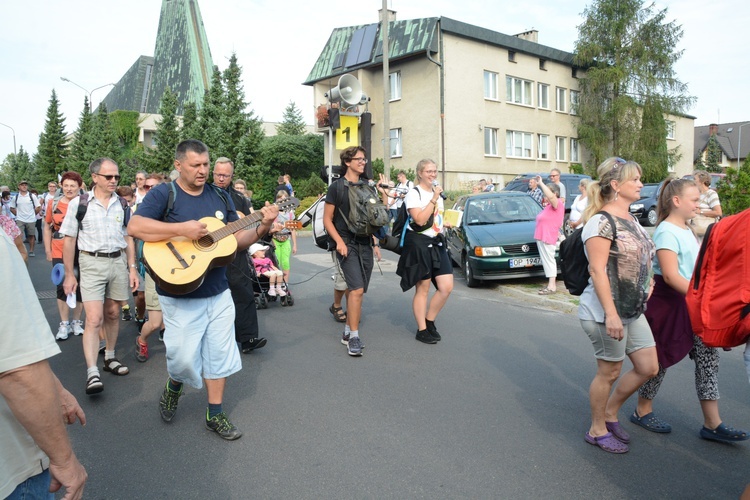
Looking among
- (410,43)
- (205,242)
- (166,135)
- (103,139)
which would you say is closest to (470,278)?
(205,242)

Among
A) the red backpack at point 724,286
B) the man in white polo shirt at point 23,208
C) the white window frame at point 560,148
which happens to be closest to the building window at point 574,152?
the white window frame at point 560,148

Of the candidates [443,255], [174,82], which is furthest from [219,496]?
[174,82]

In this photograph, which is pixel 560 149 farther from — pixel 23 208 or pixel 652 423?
pixel 652 423

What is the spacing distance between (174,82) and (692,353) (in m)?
61.3

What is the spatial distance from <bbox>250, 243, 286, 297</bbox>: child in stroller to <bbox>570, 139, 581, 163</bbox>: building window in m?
32.0

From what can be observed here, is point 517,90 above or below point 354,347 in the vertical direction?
above

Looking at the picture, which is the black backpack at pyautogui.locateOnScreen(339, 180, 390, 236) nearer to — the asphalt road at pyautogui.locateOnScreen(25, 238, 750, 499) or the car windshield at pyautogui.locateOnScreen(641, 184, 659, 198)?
the asphalt road at pyautogui.locateOnScreen(25, 238, 750, 499)

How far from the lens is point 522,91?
33688 millimetres

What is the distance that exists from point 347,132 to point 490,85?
2386cm

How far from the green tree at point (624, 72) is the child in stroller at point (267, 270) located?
1217 inches

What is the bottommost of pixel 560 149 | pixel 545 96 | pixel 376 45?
pixel 560 149

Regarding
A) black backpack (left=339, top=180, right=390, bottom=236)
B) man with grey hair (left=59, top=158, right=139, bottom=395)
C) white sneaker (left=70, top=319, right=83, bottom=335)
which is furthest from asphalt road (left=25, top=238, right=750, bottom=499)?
black backpack (left=339, top=180, right=390, bottom=236)

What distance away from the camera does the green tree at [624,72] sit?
34062 mm

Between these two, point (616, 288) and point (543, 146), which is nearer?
point (616, 288)
